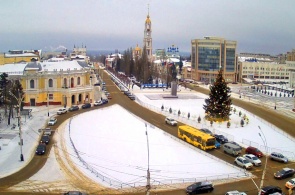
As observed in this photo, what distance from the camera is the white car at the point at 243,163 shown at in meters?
23.7

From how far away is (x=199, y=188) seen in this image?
63.5 feet

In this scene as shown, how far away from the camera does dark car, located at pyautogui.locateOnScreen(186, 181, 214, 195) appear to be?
1931 cm

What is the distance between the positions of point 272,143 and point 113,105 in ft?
85.1

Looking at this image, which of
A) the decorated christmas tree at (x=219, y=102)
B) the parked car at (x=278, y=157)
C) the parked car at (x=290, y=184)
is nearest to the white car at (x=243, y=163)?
the parked car at (x=278, y=157)

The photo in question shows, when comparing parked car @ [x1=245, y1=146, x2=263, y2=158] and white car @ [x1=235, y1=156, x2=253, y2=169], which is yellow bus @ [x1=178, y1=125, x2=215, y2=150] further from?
white car @ [x1=235, y1=156, x2=253, y2=169]

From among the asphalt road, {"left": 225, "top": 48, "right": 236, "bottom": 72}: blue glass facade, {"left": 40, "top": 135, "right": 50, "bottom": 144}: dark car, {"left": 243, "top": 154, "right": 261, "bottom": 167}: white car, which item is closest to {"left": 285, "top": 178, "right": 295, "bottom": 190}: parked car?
the asphalt road

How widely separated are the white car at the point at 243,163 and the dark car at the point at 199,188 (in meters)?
5.03

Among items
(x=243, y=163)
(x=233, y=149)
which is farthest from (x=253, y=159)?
(x=233, y=149)

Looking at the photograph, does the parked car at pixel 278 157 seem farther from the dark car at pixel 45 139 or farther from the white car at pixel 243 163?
the dark car at pixel 45 139

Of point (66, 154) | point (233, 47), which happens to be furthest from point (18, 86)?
point (233, 47)

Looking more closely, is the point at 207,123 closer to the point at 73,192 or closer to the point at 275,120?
the point at 275,120

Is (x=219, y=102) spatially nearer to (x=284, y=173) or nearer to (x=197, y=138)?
(x=197, y=138)

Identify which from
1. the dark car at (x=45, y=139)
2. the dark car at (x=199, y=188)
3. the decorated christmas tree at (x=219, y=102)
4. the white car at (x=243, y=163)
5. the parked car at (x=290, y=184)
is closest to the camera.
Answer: the dark car at (x=199, y=188)

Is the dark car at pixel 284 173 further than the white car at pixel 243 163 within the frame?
No
